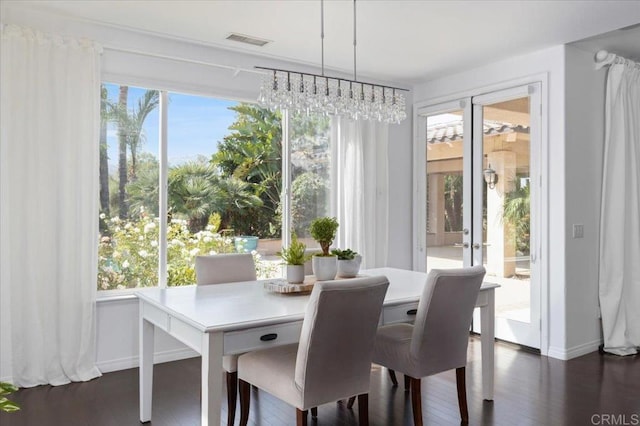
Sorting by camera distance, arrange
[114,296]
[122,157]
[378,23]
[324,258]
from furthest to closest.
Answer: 1. [122,157]
2. [114,296]
3. [378,23]
4. [324,258]

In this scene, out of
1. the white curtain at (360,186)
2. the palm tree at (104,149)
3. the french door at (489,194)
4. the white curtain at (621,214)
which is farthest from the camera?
the white curtain at (360,186)

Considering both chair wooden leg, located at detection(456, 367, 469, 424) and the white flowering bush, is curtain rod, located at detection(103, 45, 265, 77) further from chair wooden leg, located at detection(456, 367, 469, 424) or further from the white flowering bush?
chair wooden leg, located at detection(456, 367, 469, 424)

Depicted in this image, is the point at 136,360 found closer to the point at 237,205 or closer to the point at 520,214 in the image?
the point at 237,205

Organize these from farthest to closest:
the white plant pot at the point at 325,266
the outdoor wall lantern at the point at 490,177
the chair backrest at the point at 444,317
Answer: the outdoor wall lantern at the point at 490,177 → the white plant pot at the point at 325,266 → the chair backrest at the point at 444,317

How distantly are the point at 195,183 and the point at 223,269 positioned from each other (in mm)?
1253

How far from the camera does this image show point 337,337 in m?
2.36

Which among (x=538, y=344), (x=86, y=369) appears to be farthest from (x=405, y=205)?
(x=86, y=369)

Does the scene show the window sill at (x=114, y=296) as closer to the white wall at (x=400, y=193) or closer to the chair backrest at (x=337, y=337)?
the chair backrest at (x=337, y=337)

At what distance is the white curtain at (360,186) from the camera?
5238 mm

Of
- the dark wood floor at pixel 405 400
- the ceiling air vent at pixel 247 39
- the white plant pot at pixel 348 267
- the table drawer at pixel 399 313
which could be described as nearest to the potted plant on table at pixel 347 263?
the white plant pot at pixel 348 267

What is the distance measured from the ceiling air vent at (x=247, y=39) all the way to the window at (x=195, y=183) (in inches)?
25.0

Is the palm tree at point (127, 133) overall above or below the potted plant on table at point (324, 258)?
above

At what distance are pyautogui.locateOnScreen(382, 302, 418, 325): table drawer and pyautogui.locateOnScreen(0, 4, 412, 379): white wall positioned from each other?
2.19m

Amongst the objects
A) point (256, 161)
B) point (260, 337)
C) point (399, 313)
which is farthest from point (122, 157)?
point (399, 313)
